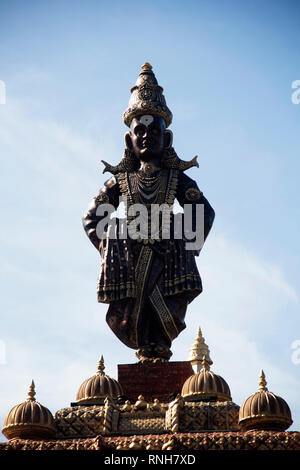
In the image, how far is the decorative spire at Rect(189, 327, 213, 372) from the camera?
28391 mm

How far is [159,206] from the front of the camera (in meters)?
20.8

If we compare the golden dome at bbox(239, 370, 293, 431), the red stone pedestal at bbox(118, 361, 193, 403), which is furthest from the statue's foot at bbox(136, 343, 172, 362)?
the golden dome at bbox(239, 370, 293, 431)

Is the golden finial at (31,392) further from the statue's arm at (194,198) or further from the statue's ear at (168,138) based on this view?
the statue's ear at (168,138)

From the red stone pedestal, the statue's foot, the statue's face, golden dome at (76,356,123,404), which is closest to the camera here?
golden dome at (76,356,123,404)

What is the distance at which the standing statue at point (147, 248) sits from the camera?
2012 cm

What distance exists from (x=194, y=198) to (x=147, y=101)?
219 cm

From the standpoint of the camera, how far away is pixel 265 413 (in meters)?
16.7

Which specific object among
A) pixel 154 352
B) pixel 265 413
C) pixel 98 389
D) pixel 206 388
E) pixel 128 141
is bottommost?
pixel 265 413

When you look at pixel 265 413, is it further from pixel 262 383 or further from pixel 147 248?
pixel 147 248

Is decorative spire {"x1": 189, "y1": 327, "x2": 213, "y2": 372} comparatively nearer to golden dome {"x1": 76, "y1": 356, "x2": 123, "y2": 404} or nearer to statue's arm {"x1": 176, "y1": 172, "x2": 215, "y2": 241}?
statue's arm {"x1": 176, "y1": 172, "x2": 215, "y2": 241}

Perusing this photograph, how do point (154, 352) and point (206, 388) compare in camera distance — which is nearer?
point (206, 388)

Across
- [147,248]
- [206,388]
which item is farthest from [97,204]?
[206,388]

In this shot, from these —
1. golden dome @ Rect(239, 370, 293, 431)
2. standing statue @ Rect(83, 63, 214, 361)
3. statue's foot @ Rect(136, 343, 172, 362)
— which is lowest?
golden dome @ Rect(239, 370, 293, 431)

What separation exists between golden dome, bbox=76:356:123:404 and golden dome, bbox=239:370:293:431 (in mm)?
2571
